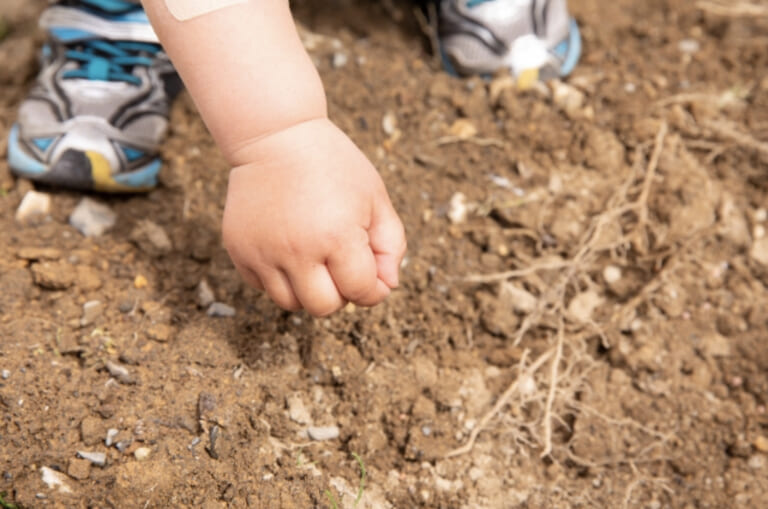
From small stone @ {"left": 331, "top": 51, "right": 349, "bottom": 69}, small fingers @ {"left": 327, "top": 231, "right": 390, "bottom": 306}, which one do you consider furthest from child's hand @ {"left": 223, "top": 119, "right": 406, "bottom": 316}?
small stone @ {"left": 331, "top": 51, "right": 349, "bottom": 69}

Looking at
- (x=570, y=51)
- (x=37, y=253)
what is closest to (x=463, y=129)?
(x=570, y=51)

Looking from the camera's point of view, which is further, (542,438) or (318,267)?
(542,438)

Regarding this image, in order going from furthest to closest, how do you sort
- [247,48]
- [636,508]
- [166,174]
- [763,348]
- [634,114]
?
[634,114] → [166,174] → [763,348] → [636,508] → [247,48]

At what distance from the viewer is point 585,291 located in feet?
4.86

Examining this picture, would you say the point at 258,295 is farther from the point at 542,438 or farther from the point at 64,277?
the point at 542,438

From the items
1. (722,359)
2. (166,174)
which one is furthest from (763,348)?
(166,174)

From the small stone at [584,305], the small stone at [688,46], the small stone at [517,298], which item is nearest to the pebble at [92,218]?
the small stone at [517,298]

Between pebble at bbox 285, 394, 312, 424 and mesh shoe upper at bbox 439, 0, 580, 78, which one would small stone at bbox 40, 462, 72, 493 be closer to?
pebble at bbox 285, 394, 312, 424

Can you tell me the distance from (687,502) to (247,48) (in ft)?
3.68

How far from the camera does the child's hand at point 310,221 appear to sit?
99 cm

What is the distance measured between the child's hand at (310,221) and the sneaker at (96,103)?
0.55 metres

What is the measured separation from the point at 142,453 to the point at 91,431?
90mm

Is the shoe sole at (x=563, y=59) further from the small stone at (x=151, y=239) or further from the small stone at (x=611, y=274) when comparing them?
the small stone at (x=151, y=239)

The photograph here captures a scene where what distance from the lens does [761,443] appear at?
1.33m
